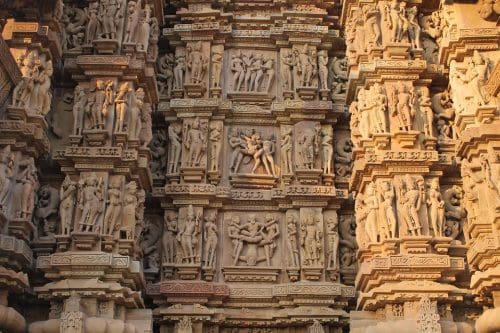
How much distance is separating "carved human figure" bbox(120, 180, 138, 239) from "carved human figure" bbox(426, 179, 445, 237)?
4210 millimetres

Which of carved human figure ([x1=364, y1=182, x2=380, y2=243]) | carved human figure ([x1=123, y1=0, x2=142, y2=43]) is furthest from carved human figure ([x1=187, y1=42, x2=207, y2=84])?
carved human figure ([x1=364, y1=182, x2=380, y2=243])

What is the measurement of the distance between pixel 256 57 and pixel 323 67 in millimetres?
1202

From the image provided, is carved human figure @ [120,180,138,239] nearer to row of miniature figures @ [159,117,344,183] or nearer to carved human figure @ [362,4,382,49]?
row of miniature figures @ [159,117,344,183]

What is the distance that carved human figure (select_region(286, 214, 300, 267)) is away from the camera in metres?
10.1

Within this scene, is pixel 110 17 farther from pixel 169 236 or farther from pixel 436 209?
pixel 436 209

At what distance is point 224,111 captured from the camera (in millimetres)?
11141

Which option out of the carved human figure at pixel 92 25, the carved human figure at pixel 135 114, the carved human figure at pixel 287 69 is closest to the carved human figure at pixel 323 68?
the carved human figure at pixel 287 69

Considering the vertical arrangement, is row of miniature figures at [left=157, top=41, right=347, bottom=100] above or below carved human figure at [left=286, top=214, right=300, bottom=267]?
above

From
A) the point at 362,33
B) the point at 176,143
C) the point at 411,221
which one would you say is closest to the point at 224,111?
the point at 176,143

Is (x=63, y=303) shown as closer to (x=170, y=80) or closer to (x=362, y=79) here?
(x=170, y=80)

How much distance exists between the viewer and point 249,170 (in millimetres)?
10914

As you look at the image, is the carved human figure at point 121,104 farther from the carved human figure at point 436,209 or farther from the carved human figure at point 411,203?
the carved human figure at point 436,209

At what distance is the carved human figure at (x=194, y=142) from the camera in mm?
10633

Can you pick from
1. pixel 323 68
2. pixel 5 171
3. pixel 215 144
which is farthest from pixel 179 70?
pixel 5 171
